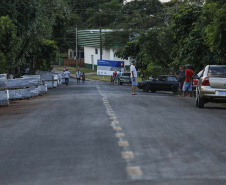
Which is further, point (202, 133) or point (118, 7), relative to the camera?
point (118, 7)

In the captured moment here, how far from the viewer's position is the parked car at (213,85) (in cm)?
1825

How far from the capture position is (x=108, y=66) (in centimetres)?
8406

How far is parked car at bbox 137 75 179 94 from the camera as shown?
42.7 meters

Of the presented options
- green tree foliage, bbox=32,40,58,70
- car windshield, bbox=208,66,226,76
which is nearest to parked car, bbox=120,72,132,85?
green tree foliage, bbox=32,40,58,70

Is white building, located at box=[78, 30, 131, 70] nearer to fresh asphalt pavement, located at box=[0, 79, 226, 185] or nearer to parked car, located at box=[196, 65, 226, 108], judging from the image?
parked car, located at box=[196, 65, 226, 108]

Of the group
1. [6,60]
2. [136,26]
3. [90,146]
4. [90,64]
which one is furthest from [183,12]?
[90,64]

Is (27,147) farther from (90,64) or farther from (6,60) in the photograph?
(90,64)

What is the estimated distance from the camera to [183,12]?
40.5 metres

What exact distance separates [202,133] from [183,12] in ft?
102

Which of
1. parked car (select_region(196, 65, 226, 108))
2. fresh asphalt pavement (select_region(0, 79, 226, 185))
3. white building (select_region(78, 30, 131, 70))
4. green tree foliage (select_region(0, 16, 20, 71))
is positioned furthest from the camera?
white building (select_region(78, 30, 131, 70))

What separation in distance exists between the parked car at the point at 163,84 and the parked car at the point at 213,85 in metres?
23.8

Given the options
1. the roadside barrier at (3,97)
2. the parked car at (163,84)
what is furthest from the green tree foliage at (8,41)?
the parked car at (163,84)

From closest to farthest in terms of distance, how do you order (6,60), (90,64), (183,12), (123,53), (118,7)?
(6,60), (183,12), (123,53), (90,64), (118,7)

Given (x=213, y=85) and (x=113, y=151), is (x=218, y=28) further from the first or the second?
(x=113, y=151)
